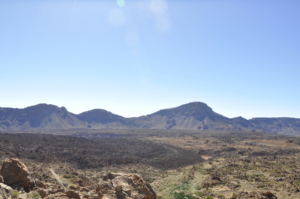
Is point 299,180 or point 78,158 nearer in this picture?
point 299,180

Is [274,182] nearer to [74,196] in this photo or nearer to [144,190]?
[144,190]

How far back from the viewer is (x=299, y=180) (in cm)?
3102

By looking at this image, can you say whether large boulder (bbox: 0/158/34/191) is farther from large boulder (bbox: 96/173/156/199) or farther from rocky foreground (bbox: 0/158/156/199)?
large boulder (bbox: 96/173/156/199)

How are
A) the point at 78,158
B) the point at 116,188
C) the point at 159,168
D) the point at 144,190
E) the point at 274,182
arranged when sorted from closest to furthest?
the point at 116,188 < the point at 144,190 < the point at 274,182 < the point at 159,168 < the point at 78,158

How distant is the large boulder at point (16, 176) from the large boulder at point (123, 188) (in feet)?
28.5

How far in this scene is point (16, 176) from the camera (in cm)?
1836

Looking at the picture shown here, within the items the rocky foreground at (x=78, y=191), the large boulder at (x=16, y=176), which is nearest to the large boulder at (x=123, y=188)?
the rocky foreground at (x=78, y=191)

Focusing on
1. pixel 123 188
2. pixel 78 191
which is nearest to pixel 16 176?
pixel 78 191

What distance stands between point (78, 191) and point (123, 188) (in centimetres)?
463

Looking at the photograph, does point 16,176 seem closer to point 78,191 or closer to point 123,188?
point 78,191

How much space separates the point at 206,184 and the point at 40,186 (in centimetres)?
2346

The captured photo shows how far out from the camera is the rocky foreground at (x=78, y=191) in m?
13.5

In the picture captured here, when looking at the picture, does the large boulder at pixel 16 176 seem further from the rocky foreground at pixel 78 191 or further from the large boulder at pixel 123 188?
the large boulder at pixel 123 188

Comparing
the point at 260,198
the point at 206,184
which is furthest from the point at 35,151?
the point at 260,198
